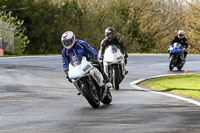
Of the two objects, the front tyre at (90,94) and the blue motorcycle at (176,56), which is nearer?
the front tyre at (90,94)

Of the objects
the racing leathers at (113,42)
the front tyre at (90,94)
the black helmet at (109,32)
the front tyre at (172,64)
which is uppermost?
the black helmet at (109,32)

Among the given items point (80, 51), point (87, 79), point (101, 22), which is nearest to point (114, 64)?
point (80, 51)

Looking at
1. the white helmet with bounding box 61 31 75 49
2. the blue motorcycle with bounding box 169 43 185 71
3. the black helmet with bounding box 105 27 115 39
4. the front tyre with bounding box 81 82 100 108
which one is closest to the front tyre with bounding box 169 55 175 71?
the blue motorcycle with bounding box 169 43 185 71

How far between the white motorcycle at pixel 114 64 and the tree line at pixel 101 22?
35354 mm

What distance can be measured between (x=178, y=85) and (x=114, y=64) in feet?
7.19

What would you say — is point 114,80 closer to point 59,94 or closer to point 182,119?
point 59,94

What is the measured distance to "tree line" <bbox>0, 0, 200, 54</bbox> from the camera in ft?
168

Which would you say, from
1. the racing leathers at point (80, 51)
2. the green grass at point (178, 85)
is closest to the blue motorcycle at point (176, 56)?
the green grass at point (178, 85)

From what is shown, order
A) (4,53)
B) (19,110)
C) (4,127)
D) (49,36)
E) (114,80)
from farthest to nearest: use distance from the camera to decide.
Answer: (49,36) → (4,53) → (114,80) → (19,110) → (4,127)

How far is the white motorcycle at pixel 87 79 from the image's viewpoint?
10148 mm

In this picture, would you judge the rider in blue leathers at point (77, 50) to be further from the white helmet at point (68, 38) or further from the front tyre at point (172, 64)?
the front tyre at point (172, 64)

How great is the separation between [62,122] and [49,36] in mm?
43343

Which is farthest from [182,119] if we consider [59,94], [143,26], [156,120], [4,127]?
[143,26]

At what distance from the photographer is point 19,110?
10180 mm
